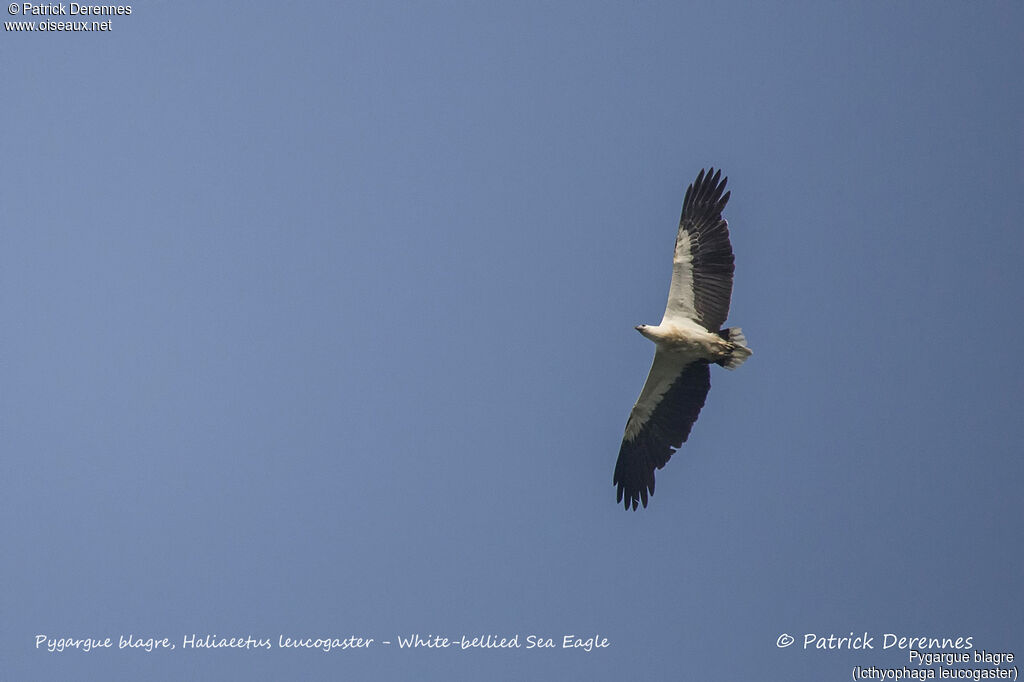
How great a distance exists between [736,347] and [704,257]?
5.00 ft

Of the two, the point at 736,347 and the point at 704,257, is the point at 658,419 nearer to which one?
the point at 736,347

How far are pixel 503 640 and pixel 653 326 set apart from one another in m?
8.43

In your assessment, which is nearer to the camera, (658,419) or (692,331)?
(692,331)

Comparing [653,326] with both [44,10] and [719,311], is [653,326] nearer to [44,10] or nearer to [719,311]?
[719,311]

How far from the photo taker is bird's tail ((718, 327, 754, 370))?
2083 cm

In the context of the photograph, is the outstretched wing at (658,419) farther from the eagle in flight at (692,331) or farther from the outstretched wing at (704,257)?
the outstretched wing at (704,257)

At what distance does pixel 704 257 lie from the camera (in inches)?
812

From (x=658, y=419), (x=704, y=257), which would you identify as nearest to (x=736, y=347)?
(x=704, y=257)

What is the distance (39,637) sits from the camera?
31.0 m

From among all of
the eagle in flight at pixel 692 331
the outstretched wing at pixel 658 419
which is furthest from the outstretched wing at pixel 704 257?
the outstretched wing at pixel 658 419

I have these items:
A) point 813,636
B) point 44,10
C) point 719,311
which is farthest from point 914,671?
point 44,10

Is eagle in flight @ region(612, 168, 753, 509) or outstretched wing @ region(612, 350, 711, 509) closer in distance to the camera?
eagle in flight @ region(612, 168, 753, 509)

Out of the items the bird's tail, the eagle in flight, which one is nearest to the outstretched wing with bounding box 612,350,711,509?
the eagle in flight

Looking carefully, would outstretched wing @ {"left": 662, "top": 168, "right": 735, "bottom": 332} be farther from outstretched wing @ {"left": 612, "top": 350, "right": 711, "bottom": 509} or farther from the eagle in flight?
outstretched wing @ {"left": 612, "top": 350, "right": 711, "bottom": 509}
